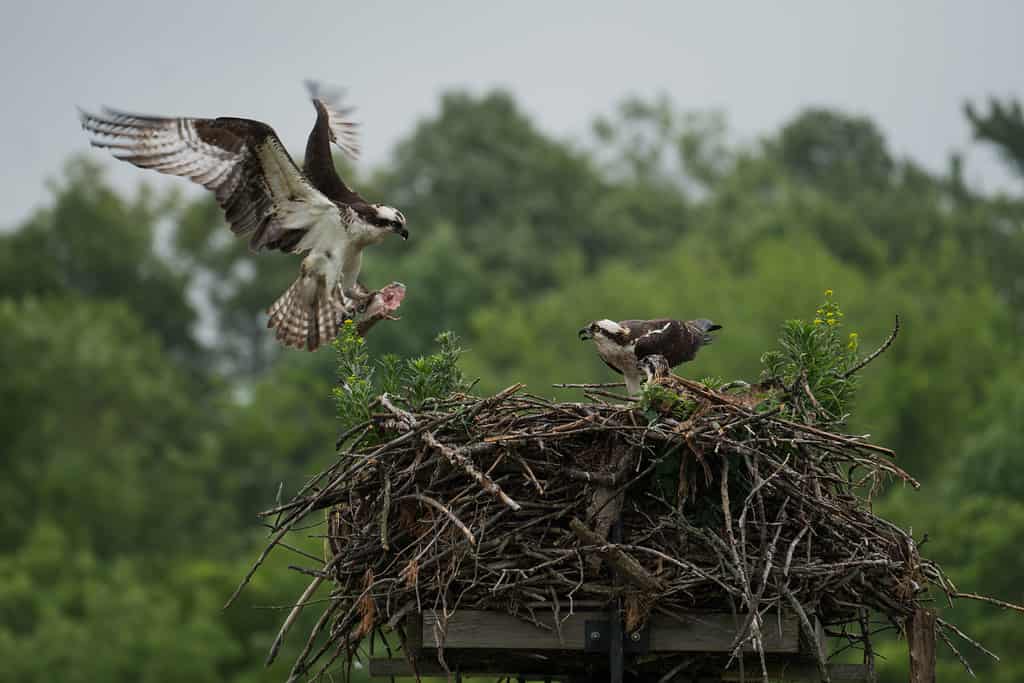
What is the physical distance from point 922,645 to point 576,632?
162 cm

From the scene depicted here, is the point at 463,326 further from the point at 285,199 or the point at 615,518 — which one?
the point at 615,518

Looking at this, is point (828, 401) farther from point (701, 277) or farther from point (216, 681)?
point (701, 277)

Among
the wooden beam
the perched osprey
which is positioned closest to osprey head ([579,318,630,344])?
the perched osprey

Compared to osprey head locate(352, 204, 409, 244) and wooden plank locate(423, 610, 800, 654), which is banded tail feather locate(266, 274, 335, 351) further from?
wooden plank locate(423, 610, 800, 654)

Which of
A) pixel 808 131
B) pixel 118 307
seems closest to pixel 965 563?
pixel 118 307

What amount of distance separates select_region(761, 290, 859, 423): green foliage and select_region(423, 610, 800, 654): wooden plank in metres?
1.43

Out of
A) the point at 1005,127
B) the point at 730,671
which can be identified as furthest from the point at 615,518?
the point at 1005,127

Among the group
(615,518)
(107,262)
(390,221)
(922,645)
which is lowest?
(922,645)

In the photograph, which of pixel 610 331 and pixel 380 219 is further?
pixel 380 219

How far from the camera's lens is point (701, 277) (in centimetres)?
4278

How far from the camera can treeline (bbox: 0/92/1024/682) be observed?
33.1 meters

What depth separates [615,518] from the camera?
329 inches

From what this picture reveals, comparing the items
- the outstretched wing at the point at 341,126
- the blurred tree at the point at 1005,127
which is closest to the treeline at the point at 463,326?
the blurred tree at the point at 1005,127

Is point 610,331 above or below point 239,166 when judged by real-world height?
below
